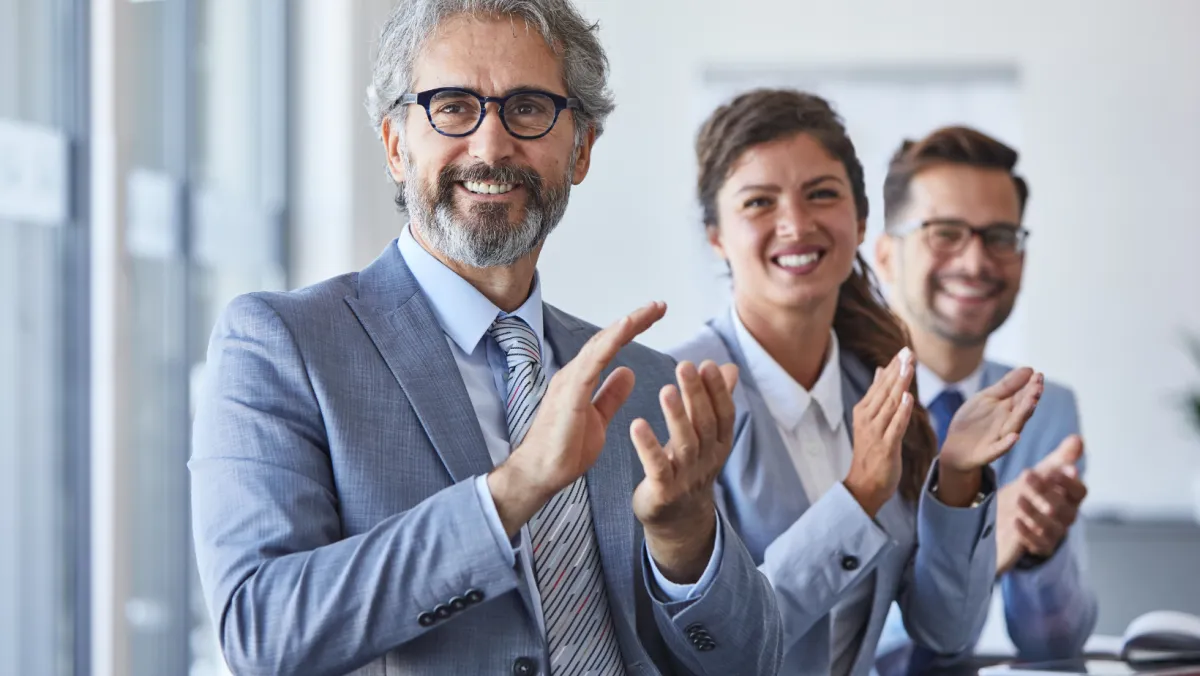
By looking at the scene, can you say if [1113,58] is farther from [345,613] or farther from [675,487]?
[345,613]

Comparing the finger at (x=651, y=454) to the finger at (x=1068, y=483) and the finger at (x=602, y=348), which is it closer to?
the finger at (x=602, y=348)

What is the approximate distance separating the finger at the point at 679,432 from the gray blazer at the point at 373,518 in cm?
19

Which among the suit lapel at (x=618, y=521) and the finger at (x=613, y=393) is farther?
the suit lapel at (x=618, y=521)

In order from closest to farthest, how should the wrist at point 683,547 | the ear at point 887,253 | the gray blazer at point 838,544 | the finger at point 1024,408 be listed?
1. the wrist at point 683,547
2. the gray blazer at point 838,544
3. the finger at point 1024,408
4. the ear at point 887,253

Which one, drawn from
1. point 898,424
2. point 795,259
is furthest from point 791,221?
point 898,424

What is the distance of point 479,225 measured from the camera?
1609 millimetres

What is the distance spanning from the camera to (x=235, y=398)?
143cm

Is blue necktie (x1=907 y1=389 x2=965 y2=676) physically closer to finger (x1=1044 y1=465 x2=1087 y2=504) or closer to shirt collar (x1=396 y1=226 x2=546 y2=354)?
finger (x1=1044 y1=465 x2=1087 y2=504)

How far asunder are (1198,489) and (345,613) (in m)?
4.22

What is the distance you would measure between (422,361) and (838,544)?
0.85 metres

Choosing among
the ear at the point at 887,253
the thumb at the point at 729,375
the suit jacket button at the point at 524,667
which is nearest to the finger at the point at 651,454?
the thumb at the point at 729,375

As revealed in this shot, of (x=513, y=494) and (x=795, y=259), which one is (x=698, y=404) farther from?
(x=795, y=259)

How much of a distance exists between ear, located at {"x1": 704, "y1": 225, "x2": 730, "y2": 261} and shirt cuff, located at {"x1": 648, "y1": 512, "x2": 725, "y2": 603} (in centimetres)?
84

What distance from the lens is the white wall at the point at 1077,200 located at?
485cm
